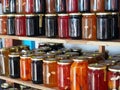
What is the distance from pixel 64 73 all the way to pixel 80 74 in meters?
0.13

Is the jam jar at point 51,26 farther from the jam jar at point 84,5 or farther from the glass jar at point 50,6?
the jam jar at point 84,5

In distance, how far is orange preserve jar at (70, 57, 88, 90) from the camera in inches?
63.7

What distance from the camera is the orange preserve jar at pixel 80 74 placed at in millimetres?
1619

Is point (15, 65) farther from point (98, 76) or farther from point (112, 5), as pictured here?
point (112, 5)

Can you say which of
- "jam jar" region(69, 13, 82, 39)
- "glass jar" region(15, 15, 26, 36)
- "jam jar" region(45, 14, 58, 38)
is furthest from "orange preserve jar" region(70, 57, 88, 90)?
"glass jar" region(15, 15, 26, 36)

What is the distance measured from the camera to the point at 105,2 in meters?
1.50

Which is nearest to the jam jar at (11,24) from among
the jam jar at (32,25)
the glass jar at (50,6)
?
the jam jar at (32,25)

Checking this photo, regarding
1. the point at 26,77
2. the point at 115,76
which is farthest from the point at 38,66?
the point at 115,76

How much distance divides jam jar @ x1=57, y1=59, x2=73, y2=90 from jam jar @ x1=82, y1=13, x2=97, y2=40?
220mm

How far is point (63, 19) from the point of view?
1.70 metres

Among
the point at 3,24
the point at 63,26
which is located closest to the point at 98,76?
the point at 63,26

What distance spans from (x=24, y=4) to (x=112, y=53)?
0.75 m

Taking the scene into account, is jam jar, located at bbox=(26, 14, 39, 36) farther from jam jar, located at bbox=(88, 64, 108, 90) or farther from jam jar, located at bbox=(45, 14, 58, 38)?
jam jar, located at bbox=(88, 64, 108, 90)

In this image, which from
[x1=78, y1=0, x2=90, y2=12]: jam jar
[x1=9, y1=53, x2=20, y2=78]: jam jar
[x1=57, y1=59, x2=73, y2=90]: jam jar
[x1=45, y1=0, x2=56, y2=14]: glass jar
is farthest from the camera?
[x1=9, y1=53, x2=20, y2=78]: jam jar
